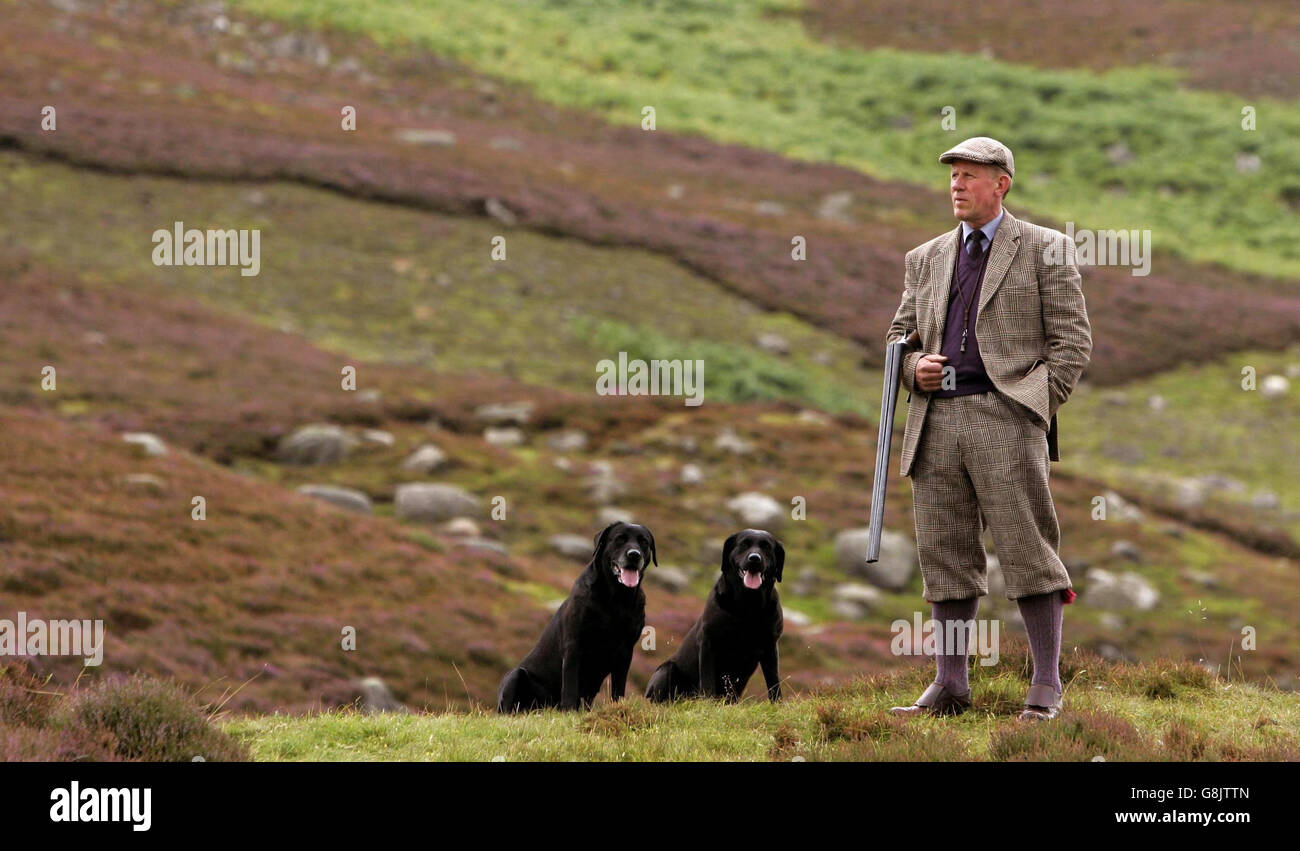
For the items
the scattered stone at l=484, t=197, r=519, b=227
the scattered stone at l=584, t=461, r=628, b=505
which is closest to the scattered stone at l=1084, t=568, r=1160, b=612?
the scattered stone at l=584, t=461, r=628, b=505

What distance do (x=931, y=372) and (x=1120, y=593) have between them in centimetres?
1289

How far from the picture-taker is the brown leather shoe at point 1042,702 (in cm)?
634

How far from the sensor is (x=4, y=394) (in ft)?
61.9

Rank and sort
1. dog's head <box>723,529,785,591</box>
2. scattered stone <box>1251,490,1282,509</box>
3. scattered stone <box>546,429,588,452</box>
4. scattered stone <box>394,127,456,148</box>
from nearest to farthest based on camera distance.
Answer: dog's head <box>723,529,785,591</box> < scattered stone <box>546,429,588,452</box> < scattered stone <box>1251,490,1282,509</box> < scattered stone <box>394,127,456,148</box>

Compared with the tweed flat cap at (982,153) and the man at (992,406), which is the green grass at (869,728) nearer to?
the man at (992,406)

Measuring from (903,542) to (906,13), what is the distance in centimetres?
4933

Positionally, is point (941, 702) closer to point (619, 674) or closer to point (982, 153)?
point (619, 674)

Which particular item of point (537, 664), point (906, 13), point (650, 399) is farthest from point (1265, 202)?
point (537, 664)

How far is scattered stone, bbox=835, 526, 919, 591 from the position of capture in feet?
59.1

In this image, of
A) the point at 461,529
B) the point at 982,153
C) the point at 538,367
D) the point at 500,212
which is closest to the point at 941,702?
the point at 982,153

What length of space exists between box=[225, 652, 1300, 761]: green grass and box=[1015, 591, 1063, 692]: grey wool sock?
25 centimetres

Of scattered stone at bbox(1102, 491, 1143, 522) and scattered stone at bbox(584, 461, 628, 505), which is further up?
scattered stone at bbox(584, 461, 628, 505)

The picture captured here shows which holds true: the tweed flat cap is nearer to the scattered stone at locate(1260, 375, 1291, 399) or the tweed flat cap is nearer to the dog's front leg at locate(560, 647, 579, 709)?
the dog's front leg at locate(560, 647, 579, 709)

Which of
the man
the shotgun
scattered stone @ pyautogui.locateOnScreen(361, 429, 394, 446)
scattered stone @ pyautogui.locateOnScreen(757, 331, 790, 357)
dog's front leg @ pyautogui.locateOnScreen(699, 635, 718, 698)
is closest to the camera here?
the man
